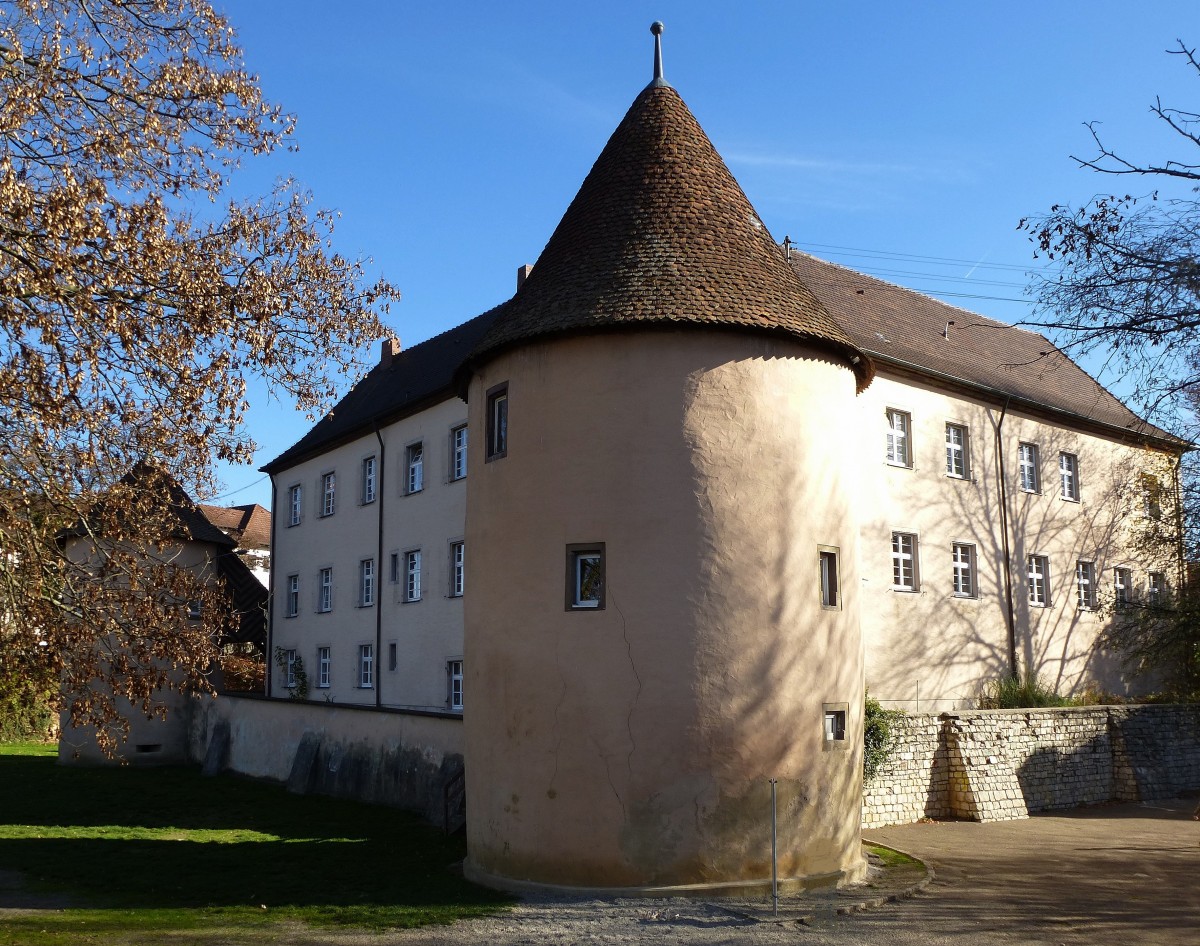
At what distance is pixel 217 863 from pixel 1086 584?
70.4 feet

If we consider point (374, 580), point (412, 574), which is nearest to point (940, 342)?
point (412, 574)

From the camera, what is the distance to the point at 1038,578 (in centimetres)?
2664

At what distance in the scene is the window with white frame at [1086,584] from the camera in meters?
27.8

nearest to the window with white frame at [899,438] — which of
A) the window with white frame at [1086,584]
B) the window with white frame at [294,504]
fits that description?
the window with white frame at [1086,584]

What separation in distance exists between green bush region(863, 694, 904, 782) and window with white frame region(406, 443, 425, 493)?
40.9 ft

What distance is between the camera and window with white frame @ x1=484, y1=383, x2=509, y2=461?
14195 millimetres

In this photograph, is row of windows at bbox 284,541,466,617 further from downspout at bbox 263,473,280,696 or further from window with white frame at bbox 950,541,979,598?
window with white frame at bbox 950,541,979,598

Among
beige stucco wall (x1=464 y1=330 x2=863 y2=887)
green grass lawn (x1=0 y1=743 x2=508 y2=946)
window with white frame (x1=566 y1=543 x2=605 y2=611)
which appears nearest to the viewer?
green grass lawn (x1=0 y1=743 x2=508 y2=946)

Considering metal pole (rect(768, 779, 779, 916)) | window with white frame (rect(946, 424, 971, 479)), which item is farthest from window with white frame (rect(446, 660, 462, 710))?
metal pole (rect(768, 779, 779, 916))

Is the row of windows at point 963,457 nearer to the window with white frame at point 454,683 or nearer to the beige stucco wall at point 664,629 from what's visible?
the beige stucco wall at point 664,629

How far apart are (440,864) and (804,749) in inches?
196

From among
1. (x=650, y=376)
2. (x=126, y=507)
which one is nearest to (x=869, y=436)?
(x=650, y=376)

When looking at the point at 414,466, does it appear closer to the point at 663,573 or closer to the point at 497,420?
the point at 497,420

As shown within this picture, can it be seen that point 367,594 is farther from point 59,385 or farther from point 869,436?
point 59,385
